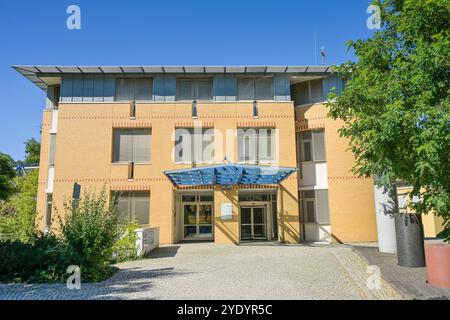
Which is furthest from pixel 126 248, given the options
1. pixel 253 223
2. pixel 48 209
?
pixel 253 223

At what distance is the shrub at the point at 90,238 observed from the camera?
29.2 feet

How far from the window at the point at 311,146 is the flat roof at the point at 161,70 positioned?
3.35 meters

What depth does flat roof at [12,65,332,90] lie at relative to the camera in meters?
18.4

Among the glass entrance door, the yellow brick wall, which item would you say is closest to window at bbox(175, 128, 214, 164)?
the yellow brick wall

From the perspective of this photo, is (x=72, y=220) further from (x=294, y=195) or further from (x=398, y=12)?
(x=294, y=195)

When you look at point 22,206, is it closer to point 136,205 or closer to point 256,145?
point 136,205

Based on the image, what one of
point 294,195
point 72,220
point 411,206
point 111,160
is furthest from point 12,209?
point 411,206

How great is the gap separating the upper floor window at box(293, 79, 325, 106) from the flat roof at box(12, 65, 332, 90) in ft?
2.87

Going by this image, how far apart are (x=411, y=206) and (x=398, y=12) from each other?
16.6ft

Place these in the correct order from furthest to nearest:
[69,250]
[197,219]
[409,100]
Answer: [197,219] → [69,250] → [409,100]

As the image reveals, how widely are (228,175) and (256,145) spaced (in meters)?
3.22

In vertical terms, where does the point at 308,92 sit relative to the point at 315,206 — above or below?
above

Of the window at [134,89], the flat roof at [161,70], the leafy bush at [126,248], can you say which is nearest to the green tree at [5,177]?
the leafy bush at [126,248]

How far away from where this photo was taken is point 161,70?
18.7 meters
